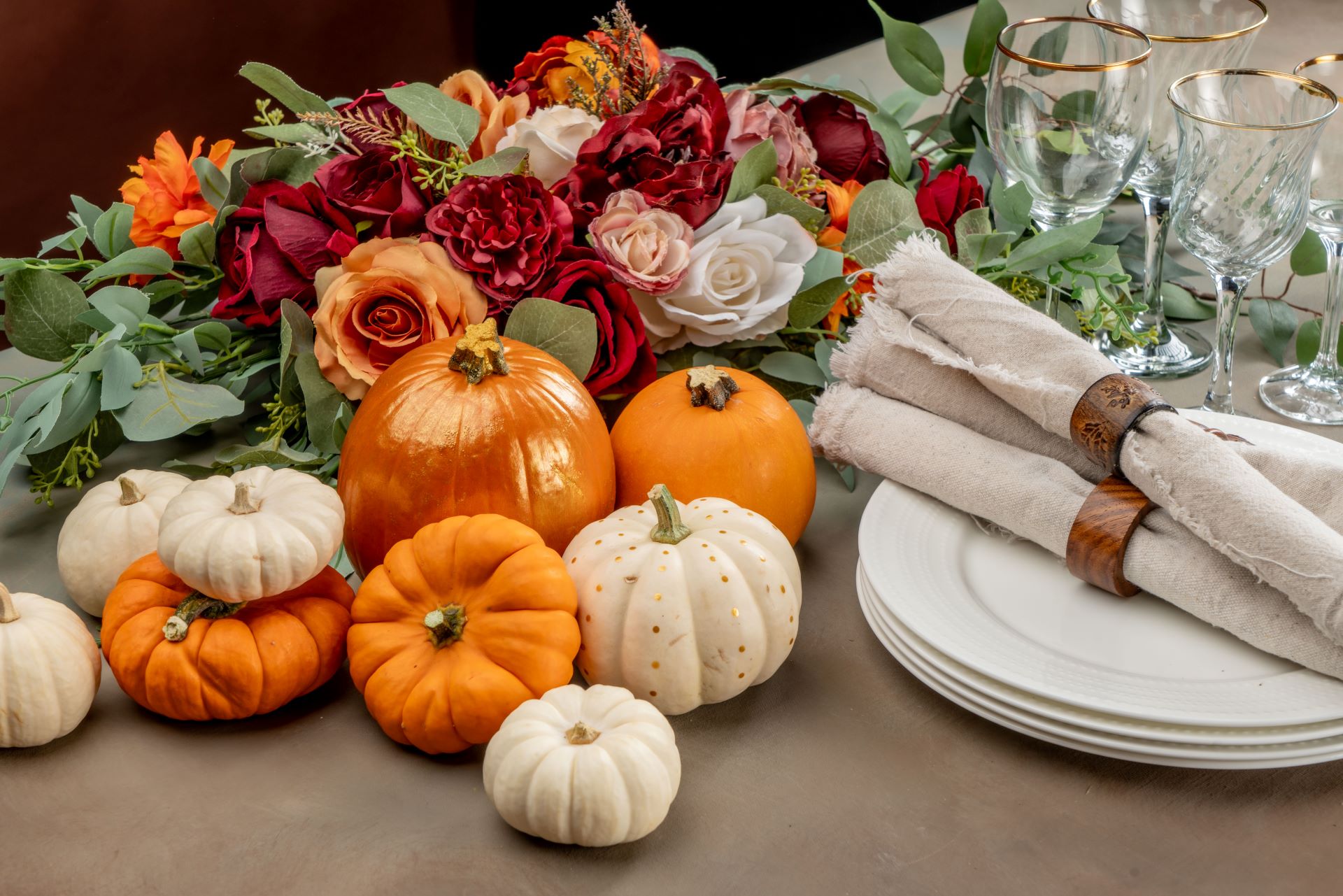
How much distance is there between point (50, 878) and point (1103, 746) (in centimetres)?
59

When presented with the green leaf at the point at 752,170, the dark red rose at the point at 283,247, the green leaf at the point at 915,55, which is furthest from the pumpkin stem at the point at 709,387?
the green leaf at the point at 915,55

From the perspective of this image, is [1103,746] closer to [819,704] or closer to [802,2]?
[819,704]

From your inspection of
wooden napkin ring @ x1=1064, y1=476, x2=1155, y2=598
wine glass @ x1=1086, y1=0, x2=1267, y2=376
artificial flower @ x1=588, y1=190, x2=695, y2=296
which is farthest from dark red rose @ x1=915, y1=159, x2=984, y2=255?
wooden napkin ring @ x1=1064, y1=476, x2=1155, y2=598

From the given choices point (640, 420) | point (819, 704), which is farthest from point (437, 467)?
point (819, 704)

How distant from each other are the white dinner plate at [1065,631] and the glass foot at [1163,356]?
8.7 inches

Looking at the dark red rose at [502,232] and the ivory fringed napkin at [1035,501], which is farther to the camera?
the dark red rose at [502,232]

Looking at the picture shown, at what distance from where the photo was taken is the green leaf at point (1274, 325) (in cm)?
114

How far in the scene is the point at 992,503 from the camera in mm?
839

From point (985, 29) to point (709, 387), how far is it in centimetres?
63

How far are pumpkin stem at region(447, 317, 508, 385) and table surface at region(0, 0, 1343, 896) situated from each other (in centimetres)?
23

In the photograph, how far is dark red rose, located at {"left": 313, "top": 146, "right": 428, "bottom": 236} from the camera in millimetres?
996

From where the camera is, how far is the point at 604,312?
0.96 metres

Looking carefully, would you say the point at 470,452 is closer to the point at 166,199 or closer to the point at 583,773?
the point at 583,773

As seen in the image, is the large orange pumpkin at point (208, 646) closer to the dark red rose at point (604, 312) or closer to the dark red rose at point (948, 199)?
the dark red rose at point (604, 312)
